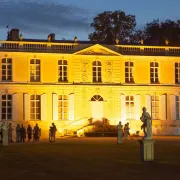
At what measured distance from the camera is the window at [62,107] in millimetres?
41094

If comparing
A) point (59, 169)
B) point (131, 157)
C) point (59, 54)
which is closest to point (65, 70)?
point (59, 54)

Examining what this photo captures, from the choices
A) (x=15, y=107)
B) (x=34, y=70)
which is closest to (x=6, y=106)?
(x=15, y=107)

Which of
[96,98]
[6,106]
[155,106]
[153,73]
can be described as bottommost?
[155,106]

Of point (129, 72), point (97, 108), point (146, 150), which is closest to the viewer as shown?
point (146, 150)

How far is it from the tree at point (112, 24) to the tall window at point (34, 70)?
594 inches

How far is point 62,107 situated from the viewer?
41.3 metres

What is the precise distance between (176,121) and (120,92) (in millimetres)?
5254

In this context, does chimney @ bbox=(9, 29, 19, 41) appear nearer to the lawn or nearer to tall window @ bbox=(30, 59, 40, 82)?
tall window @ bbox=(30, 59, 40, 82)

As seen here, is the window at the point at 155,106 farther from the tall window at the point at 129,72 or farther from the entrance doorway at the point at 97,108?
the entrance doorway at the point at 97,108

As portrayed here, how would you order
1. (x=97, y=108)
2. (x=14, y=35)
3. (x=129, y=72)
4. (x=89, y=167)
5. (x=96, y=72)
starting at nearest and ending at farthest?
(x=89, y=167) → (x=97, y=108) → (x=96, y=72) → (x=129, y=72) → (x=14, y=35)

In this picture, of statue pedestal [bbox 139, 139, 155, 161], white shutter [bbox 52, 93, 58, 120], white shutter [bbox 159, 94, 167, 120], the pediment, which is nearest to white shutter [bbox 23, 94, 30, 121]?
white shutter [bbox 52, 93, 58, 120]

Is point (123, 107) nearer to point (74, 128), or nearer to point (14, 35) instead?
point (74, 128)

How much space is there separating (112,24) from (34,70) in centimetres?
1656

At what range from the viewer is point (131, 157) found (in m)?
20.0
